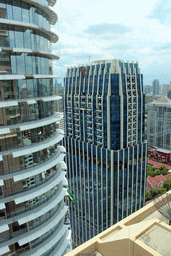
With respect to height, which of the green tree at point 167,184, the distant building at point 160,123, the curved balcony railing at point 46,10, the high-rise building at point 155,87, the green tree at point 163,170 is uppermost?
the high-rise building at point 155,87

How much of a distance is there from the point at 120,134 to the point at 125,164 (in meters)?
6.55

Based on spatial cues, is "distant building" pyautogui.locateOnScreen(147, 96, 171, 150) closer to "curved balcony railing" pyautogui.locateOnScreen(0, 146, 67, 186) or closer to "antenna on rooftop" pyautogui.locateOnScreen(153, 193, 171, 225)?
"antenna on rooftop" pyautogui.locateOnScreen(153, 193, 171, 225)

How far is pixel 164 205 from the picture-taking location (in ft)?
41.2

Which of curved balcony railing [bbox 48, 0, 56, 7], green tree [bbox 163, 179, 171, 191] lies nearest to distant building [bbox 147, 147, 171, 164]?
green tree [bbox 163, 179, 171, 191]

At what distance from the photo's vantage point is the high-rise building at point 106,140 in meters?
41.4

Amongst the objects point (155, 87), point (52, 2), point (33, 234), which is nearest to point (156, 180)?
point (33, 234)

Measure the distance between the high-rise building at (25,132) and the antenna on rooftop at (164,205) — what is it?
7784mm

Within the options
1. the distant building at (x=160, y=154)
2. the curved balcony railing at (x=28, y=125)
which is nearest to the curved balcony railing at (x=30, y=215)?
the curved balcony railing at (x=28, y=125)

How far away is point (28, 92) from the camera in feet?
47.2

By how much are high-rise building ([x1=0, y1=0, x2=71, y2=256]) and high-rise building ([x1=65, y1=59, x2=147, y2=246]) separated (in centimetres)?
2616

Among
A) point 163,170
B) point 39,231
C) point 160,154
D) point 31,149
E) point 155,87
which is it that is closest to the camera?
point 31,149

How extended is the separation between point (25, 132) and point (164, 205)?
1029 centimetres

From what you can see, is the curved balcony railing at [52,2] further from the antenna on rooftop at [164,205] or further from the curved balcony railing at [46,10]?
the antenna on rooftop at [164,205]

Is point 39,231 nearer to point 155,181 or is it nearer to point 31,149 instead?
point 31,149
